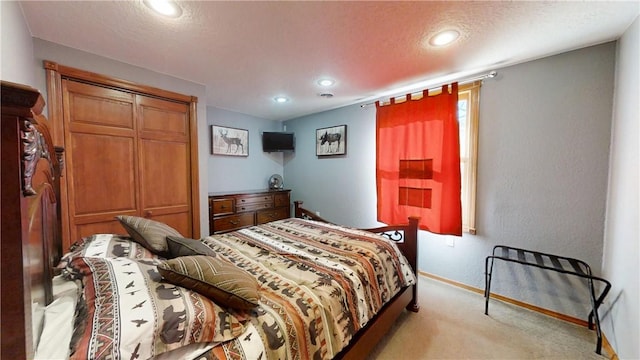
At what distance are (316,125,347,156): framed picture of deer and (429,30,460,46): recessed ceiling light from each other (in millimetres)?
1862

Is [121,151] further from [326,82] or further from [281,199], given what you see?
[281,199]

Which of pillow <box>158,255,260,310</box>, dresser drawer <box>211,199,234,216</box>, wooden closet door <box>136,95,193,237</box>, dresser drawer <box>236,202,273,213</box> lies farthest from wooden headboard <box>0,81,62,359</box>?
dresser drawer <box>236,202,273,213</box>

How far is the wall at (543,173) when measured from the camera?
1881 mm

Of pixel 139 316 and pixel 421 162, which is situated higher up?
pixel 421 162

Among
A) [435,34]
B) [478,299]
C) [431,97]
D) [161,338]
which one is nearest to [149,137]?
[161,338]

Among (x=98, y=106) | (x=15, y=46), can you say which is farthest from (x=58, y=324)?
(x=98, y=106)

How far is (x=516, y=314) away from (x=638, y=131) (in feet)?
5.46

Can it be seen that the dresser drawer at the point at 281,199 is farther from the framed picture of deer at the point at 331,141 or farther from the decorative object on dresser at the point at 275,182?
the framed picture of deer at the point at 331,141

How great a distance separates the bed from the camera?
50 centimetres

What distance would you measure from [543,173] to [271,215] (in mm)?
3517

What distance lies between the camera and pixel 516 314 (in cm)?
212

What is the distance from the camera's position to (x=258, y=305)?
3.50 ft

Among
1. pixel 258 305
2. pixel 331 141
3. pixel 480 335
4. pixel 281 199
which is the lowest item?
pixel 480 335

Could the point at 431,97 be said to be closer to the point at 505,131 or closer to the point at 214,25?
the point at 505,131
